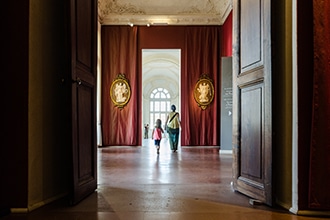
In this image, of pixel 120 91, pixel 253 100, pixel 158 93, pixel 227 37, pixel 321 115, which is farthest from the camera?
pixel 158 93

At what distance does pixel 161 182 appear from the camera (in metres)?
3.67

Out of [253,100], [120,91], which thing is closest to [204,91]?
[120,91]

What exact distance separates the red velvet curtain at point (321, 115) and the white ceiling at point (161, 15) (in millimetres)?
8218

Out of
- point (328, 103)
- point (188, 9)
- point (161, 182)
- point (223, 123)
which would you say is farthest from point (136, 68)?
point (328, 103)

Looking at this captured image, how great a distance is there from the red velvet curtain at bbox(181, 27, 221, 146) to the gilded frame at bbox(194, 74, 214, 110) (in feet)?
0.37

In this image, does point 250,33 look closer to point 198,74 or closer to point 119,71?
point 198,74

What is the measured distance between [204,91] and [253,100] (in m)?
7.29

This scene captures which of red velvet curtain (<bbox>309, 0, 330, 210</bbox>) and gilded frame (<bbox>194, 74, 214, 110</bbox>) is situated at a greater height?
gilded frame (<bbox>194, 74, 214, 110</bbox>)

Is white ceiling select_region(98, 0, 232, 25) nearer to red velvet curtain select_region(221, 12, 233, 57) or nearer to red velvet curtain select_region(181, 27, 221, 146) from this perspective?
red velvet curtain select_region(181, 27, 221, 146)

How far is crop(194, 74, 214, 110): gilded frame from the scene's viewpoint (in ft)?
33.4

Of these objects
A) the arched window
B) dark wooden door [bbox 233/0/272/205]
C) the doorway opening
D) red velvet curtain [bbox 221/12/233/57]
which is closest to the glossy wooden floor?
dark wooden door [bbox 233/0/272/205]

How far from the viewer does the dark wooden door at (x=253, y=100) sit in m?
2.68

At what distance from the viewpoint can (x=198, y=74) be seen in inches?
405

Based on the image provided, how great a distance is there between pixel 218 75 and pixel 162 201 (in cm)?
800
